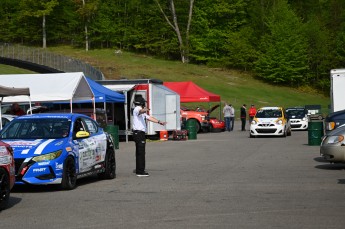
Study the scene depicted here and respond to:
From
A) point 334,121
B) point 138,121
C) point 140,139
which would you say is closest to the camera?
point 140,139

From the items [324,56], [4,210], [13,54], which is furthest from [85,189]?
[324,56]

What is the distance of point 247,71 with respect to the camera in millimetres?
95750

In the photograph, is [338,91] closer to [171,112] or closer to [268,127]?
[268,127]

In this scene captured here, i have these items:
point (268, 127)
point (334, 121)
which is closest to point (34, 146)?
point (334, 121)

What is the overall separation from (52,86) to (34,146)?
44.9 feet

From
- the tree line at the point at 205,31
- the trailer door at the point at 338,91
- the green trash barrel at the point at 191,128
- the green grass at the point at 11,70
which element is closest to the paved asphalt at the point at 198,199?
the trailer door at the point at 338,91

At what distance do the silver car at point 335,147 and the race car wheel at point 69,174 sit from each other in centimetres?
671

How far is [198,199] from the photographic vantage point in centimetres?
1336

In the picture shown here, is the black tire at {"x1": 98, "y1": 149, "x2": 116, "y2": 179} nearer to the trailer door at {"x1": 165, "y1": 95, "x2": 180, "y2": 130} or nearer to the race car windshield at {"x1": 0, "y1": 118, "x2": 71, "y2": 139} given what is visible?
the race car windshield at {"x1": 0, "y1": 118, "x2": 71, "y2": 139}

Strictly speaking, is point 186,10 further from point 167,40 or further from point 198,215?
point 198,215

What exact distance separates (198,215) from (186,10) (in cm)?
9432

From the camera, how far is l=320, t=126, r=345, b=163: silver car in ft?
61.4

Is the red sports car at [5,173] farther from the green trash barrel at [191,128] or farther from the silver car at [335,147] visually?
the green trash barrel at [191,128]

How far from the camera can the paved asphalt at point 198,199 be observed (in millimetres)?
10820
